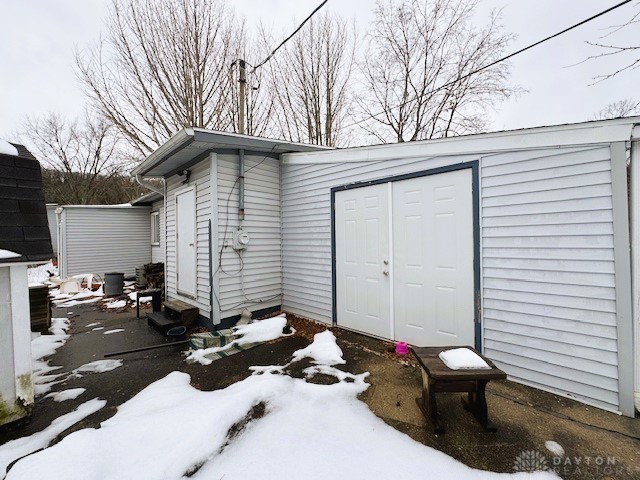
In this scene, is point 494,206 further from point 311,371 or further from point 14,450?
point 14,450

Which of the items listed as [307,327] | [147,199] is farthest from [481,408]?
[147,199]

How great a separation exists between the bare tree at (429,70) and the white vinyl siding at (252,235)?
644cm

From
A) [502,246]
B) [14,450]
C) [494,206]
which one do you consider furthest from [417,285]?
[14,450]

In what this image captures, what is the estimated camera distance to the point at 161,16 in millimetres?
8305

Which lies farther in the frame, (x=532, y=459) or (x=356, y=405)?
(x=356, y=405)

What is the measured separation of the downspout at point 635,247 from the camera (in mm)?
2258

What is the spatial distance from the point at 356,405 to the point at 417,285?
1.78 m

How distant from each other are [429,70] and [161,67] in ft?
30.8

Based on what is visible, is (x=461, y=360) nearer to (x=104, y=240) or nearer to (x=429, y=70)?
(x=429, y=70)

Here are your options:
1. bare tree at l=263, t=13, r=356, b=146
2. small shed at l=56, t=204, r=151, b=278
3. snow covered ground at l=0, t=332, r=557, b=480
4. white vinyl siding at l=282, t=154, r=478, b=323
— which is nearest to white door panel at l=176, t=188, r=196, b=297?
white vinyl siding at l=282, t=154, r=478, b=323

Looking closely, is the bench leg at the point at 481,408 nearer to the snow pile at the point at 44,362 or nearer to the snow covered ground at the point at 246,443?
the snow covered ground at the point at 246,443

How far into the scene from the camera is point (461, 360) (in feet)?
7.04

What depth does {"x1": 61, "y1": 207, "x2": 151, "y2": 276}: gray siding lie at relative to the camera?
30.9 feet

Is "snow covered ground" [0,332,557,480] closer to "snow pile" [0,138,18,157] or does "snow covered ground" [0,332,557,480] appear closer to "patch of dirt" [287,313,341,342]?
"patch of dirt" [287,313,341,342]
